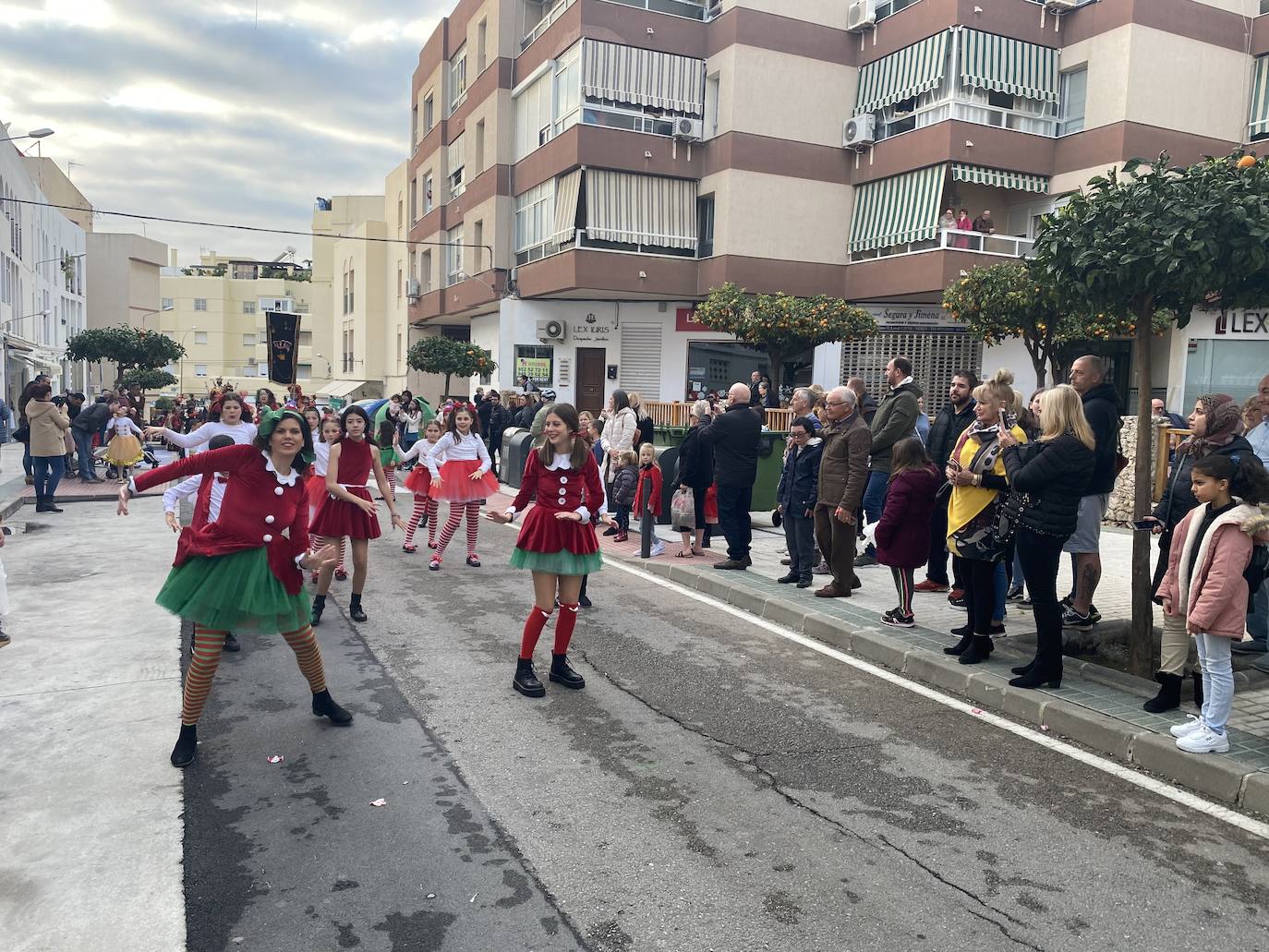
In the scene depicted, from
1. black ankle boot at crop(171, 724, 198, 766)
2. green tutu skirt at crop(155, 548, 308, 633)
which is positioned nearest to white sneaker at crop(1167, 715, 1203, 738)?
green tutu skirt at crop(155, 548, 308, 633)

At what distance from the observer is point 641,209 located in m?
26.7

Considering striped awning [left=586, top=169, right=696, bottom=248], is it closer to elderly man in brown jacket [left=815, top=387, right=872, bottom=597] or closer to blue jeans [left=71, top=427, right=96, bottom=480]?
blue jeans [left=71, top=427, right=96, bottom=480]

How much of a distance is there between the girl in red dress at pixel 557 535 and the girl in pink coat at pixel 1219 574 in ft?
10.9

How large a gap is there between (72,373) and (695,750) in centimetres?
6108

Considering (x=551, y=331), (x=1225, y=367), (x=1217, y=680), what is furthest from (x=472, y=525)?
(x=1225, y=367)

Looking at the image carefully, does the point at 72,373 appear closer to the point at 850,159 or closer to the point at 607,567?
the point at 850,159

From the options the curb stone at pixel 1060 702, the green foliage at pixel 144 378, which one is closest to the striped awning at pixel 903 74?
the curb stone at pixel 1060 702

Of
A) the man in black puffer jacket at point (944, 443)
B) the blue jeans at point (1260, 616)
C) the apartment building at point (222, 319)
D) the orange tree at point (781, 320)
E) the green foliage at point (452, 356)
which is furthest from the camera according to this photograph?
the apartment building at point (222, 319)

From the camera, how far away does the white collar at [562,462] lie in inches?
242

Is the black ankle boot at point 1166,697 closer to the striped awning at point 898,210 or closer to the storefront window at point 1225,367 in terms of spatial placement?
the storefront window at point 1225,367

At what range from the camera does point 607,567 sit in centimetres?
1063

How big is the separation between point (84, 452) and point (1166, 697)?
18125 mm

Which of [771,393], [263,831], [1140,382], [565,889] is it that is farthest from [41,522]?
[771,393]

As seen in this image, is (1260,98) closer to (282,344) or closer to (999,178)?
(999,178)
